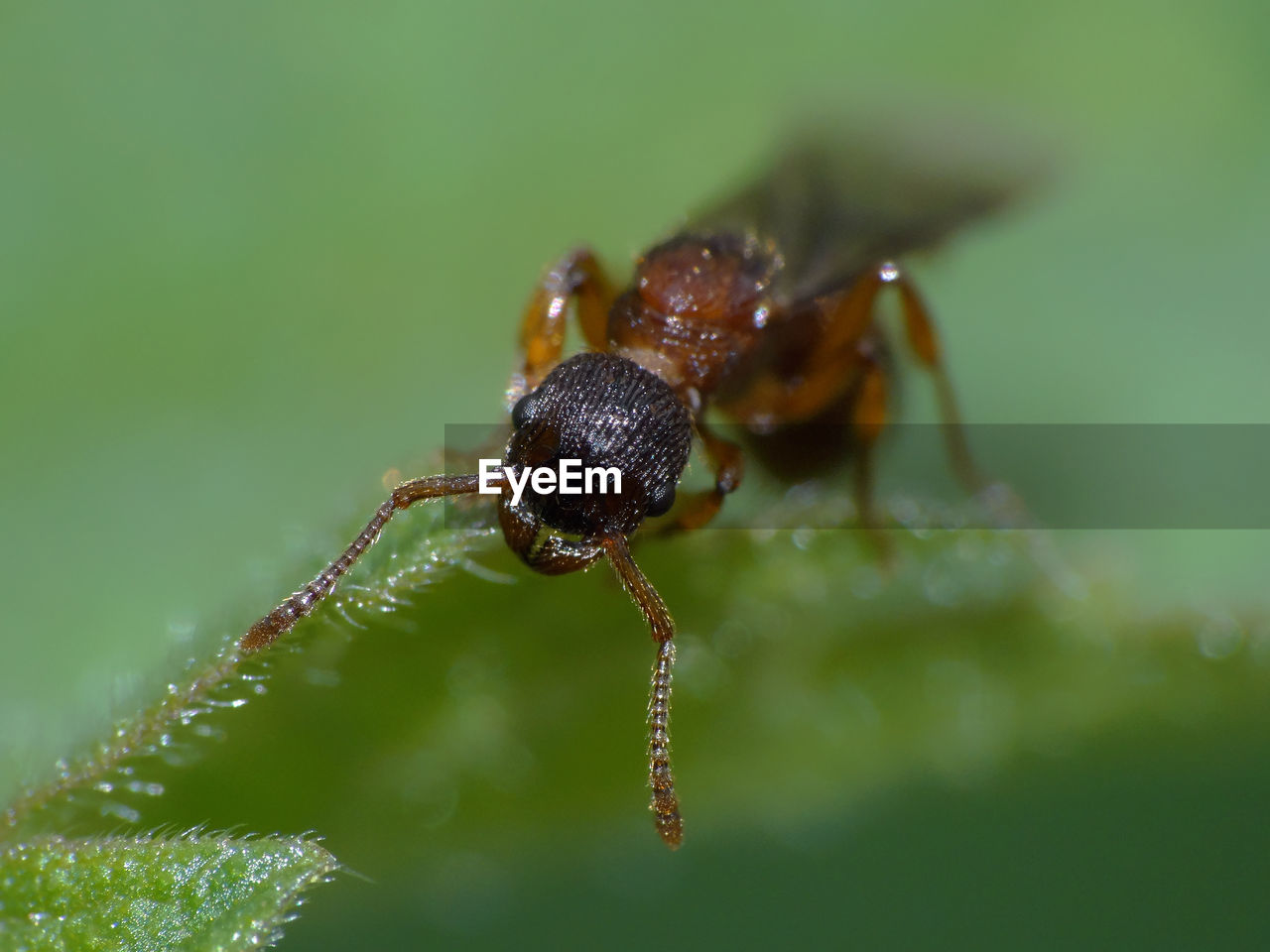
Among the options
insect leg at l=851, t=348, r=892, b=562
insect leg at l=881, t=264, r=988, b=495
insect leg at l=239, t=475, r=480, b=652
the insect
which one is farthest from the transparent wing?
insect leg at l=239, t=475, r=480, b=652

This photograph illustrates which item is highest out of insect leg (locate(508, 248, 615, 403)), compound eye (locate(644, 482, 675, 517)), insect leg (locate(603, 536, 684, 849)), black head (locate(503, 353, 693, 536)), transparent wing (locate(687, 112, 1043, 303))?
transparent wing (locate(687, 112, 1043, 303))

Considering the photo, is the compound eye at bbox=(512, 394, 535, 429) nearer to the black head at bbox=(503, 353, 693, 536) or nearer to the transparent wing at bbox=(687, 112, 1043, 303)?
the black head at bbox=(503, 353, 693, 536)

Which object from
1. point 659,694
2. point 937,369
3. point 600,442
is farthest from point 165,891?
point 937,369

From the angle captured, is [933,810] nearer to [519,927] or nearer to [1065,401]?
[519,927]

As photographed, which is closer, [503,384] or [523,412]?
[523,412]

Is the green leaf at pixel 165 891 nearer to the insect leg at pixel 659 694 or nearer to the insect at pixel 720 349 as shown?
the insect leg at pixel 659 694

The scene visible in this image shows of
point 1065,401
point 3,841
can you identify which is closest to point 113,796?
point 3,841

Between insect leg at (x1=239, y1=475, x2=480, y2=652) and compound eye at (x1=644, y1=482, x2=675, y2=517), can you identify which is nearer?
insect leg at (x1=239, y1=475, x2=480, y2=652)

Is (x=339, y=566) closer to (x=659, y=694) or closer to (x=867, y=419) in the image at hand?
(x=659, y=694)
